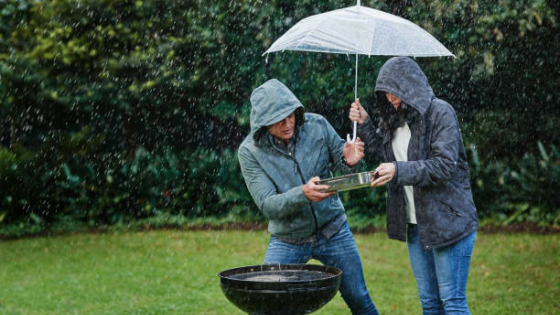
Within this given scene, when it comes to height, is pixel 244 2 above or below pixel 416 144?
above

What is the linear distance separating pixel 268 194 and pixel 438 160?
1.09 metres

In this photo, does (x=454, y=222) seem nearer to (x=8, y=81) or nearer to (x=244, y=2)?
(x=244, y=2)

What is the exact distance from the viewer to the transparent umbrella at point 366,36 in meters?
4.43

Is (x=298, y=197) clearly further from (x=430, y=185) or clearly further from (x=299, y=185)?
(x=430, y=185)

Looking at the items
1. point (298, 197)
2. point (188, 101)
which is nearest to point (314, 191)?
point (298, 197)

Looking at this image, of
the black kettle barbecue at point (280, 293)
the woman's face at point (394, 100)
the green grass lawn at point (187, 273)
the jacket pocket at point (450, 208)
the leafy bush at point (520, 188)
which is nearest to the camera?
the black kettle barbecue at point (280, 293)

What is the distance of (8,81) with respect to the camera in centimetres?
1209

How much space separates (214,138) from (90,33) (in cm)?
297

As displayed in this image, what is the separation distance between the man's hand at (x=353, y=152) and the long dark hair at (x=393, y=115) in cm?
20

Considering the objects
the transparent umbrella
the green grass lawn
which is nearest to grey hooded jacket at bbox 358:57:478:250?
the transparent umbrella

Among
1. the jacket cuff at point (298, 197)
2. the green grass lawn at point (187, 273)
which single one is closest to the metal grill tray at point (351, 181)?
the jacket cuff at point (298, 197)

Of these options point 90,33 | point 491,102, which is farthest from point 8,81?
point 491,102

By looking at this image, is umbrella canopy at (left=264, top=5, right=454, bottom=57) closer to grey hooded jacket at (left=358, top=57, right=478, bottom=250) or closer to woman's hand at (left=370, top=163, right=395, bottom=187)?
grey hooded jacket at (left=358, top=57, right=478, bottom=250)

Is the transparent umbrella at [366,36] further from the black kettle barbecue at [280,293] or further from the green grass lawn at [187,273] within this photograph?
the green grass lawn at [187,273]
